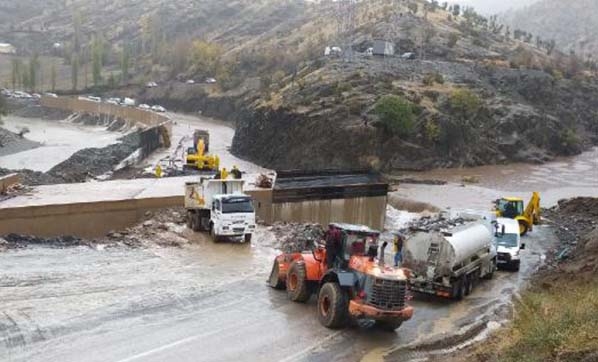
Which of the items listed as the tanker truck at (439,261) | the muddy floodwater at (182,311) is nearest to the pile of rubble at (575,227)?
the muddy floodwater at (182,311)

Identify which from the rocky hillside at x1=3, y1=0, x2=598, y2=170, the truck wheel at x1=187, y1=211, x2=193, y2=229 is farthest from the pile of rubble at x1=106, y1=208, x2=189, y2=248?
the rocky hillside at x1=3, y1=0, x2=598, y2=170

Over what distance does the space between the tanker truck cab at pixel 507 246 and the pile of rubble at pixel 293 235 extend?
725 cm

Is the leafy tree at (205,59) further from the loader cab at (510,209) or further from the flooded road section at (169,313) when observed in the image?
the flooded road section at (169,313)

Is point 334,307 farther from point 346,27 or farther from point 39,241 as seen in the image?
point 346,27

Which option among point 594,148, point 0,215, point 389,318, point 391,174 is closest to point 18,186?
point 0,215

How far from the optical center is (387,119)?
73.3 metres

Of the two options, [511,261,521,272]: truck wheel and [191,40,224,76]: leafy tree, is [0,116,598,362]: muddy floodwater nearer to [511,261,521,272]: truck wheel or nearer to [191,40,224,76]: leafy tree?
[511,261,521,272]: truck wheel

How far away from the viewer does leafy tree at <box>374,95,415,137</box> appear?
72.9 meters

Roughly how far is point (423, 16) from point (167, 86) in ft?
185

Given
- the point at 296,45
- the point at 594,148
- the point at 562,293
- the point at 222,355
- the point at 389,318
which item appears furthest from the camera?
the point at 296,45

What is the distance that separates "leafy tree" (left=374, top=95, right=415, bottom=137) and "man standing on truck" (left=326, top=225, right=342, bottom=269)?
178 feet

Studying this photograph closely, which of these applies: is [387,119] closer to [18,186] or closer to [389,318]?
[18,186]

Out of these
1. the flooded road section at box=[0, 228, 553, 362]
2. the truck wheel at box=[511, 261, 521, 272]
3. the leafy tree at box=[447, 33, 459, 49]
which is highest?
the leafy tree at box=[447, 33, 459, 49]

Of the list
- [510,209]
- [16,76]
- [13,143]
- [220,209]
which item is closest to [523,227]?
[510,209]
